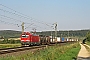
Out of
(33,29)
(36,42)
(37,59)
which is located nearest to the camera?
(37,59)

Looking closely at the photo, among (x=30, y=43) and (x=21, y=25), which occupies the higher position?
(x=21, y=25)

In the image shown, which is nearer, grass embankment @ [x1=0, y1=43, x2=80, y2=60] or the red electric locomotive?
grass embankment @ [x1=0, y1=43, x2=80, y2=60]

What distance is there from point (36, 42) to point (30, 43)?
596 cm

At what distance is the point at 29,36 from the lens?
57219 millimetres

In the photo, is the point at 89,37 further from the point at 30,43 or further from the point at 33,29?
the point at 30,43

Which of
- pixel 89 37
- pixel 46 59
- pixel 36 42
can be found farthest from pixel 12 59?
pixel 89 37

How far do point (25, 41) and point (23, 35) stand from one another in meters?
1.91

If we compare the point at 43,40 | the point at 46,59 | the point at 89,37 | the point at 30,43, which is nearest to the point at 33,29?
the point at 43,40

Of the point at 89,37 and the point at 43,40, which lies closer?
the point at 43,40

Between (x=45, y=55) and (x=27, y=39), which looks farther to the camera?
(x=27, y=39)

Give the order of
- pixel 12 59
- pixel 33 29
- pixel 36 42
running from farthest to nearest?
pixel 33 29 → pixel 36 42 → pixel 12 59

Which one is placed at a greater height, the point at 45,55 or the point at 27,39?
the point at 27,39

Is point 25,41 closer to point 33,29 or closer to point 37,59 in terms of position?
point 33,29

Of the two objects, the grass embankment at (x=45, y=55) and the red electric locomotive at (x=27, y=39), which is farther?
the red electric locomotive at (x=27, y=39)
